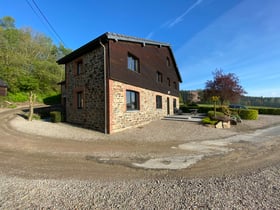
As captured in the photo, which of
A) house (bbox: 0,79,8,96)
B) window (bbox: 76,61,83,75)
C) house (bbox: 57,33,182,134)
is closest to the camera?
house (bbox: 57,33,182,134)

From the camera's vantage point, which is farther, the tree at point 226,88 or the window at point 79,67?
the tree at point 226,88

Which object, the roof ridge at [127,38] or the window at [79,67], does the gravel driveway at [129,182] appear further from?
the window at [79,67]

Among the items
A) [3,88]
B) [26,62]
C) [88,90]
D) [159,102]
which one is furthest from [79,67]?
[26,62]

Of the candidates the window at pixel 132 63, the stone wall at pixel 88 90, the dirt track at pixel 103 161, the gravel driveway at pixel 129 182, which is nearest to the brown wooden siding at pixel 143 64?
the window at pixel 132 63

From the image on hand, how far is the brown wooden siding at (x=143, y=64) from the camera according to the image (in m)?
10.2

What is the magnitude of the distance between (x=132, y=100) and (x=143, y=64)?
378 centimetres

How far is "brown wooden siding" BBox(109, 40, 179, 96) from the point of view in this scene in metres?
10.2

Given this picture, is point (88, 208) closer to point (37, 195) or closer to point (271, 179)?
point (37, 195)

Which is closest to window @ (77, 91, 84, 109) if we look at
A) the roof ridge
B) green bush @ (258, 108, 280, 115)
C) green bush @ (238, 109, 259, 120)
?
the roof ridge

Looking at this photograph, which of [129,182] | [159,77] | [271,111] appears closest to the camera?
[129,182]

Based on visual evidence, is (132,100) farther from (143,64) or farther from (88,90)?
(143,64)

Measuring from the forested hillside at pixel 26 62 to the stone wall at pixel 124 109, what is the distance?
77.3ft

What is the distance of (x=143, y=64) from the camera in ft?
44.8

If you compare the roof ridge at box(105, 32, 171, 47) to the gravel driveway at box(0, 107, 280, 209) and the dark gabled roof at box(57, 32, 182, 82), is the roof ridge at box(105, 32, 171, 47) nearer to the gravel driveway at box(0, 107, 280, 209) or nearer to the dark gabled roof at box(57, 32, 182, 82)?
the dark gabled roof at box(57, 32, 182, 82)
